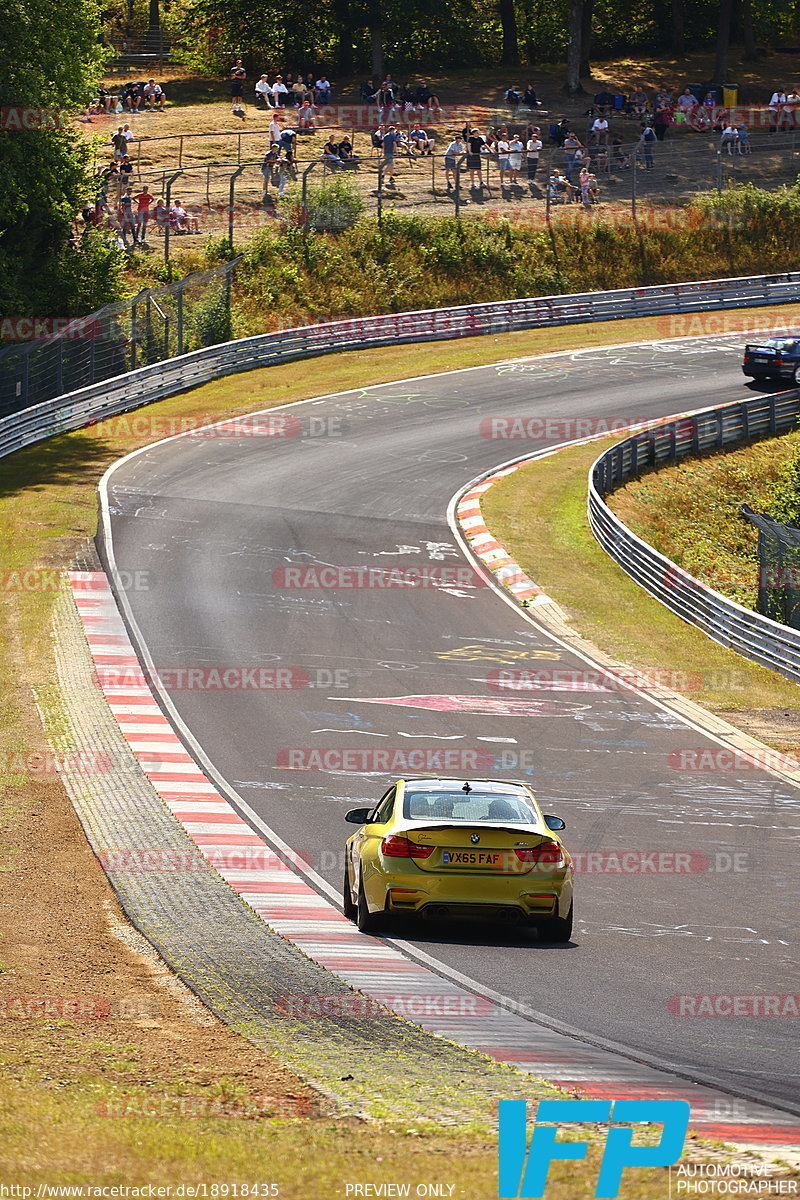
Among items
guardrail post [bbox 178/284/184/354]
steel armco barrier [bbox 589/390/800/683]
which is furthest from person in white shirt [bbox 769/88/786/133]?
guardrail post [bbox 178/284/184/354]

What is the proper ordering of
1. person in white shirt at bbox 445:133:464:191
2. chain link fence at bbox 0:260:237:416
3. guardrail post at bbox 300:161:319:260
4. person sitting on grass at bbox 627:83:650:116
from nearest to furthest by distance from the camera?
1. chain link fence at bbox 0:260:237:416
2. guardrail post at bbox 300:161:319:260
3. person in white shirt at bbox 445:133:464:191
4. person sitting on grass at bbox 627:83:650:116

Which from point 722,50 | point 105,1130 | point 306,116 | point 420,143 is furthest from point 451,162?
point 105,1130

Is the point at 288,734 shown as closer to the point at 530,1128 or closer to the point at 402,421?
the point at 530,1128

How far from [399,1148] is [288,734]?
12.6 meters

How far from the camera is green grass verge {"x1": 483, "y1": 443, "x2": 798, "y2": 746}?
77.8ft

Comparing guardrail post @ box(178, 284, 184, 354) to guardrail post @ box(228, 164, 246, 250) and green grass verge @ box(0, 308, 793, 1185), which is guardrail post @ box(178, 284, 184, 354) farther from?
green grass verge @ box(0, 308, 793, 1185)

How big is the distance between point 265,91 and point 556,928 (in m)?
60.2

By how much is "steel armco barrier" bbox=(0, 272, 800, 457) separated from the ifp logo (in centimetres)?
3249

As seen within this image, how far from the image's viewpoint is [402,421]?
42.4 m

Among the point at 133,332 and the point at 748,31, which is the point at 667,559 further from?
the point at 748,31

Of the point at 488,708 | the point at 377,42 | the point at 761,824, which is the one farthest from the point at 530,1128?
the point at 377,42

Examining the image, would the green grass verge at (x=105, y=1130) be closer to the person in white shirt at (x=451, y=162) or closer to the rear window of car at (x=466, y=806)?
the rear window of car at (x=466, y=806)

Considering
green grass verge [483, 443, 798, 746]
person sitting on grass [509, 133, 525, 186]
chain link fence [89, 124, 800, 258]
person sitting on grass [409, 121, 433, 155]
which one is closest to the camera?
green grass verge [483, 443, 798, 746]

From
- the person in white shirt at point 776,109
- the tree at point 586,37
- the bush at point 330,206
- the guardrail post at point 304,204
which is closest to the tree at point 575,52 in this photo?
the tree at point 586,37
